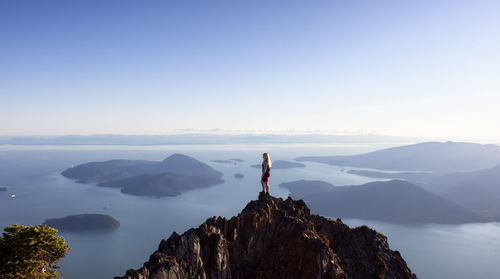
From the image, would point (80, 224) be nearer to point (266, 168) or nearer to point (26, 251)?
point (26, 251)

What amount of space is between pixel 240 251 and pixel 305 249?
496cm

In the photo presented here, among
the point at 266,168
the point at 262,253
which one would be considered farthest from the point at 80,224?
the point at 266,168

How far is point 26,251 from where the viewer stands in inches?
804

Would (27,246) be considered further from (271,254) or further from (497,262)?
(497,262)

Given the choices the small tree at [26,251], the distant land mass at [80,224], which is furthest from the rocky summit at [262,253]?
the distant land mass at [80,224]

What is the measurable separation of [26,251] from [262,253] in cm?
1905

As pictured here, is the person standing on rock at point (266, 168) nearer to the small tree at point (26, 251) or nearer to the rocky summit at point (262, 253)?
the rocky summit at point (262, 253)

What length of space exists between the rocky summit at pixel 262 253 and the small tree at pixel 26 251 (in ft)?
37.2

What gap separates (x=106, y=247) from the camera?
527 feet

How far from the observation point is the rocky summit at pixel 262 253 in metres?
16.9

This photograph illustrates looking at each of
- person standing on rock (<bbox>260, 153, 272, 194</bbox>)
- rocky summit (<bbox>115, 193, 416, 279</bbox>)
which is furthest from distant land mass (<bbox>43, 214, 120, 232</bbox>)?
person standing on rock (<bbox>260, 153, 272, 194</bbox>)

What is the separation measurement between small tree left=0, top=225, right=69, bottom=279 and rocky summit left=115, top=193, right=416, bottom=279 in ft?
37.2

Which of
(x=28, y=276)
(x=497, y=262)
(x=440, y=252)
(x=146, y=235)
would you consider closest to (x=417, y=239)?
(x=440, y=252)

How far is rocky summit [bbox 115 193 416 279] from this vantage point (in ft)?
55.3
